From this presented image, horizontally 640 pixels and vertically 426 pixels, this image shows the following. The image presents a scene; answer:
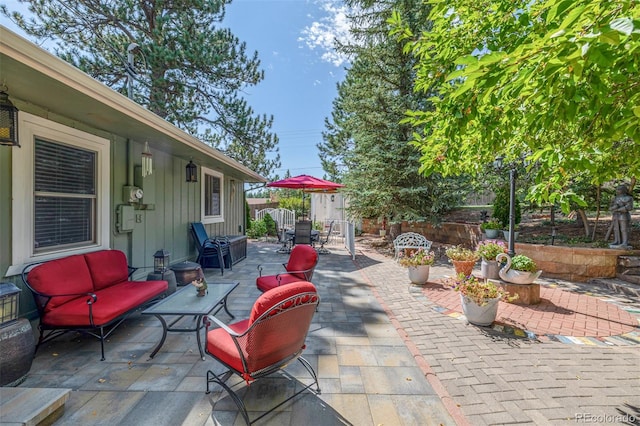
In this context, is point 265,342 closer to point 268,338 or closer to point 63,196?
point 268,338

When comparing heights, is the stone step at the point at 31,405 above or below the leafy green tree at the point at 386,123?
below

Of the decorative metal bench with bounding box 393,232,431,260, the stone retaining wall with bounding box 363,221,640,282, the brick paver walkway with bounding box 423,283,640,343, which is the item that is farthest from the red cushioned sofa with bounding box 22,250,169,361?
the stone retaining wall with bounding box 363,221,640,282

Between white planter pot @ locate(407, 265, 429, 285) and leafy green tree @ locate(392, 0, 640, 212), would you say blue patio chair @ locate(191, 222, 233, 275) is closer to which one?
white planter pot @ locate(407, 265, 429, 285)

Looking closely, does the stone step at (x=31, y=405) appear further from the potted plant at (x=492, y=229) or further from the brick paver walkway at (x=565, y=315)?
the potted plant at (x=492, y=229)

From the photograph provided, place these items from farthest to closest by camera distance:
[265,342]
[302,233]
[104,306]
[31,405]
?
[302,233] < [104,306] < [265,342] < [31,405]

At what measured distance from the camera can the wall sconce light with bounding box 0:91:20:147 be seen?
2404 mm

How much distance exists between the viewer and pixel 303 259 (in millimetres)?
4160

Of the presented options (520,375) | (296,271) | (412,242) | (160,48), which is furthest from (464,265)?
(160,48)

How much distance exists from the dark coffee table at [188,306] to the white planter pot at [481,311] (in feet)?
9.87

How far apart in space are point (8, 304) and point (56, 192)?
1695 millimetres

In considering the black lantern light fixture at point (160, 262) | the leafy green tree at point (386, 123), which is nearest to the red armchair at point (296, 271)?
the black lantern light fixture at point (160, 262)

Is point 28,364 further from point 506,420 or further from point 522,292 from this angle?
point 522,292

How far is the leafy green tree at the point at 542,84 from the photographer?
1357mm

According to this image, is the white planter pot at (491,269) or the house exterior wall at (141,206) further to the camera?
the white planter pot at (491,269)
